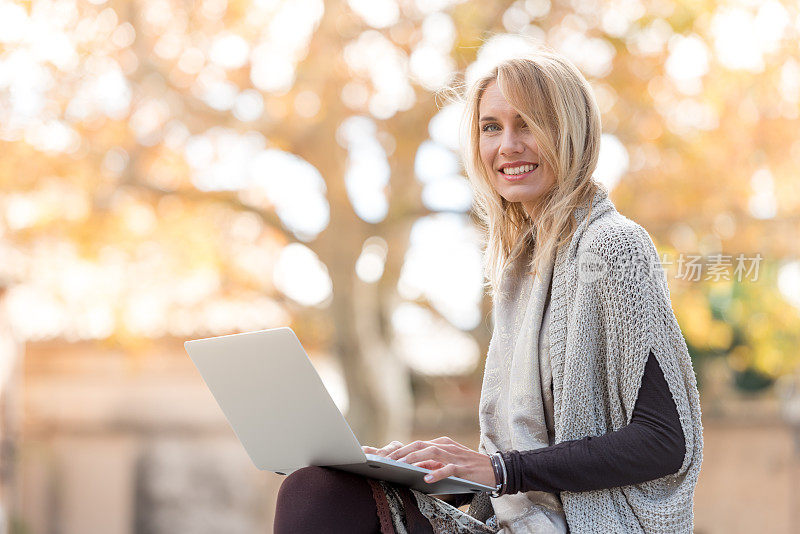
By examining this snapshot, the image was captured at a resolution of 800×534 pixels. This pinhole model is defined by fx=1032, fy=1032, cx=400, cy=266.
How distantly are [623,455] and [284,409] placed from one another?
0.55 metres

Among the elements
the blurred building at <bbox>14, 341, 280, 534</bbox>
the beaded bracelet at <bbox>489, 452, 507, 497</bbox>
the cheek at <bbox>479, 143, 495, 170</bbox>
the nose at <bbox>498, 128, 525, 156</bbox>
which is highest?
the nose at <bbox>498, 128, 525, 156</bbox>

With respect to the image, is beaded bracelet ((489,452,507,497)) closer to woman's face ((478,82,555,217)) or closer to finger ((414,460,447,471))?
finger ((414,460,447,471))

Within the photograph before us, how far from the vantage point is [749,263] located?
5.20 meters

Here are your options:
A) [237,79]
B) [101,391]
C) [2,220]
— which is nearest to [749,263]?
[237,79]

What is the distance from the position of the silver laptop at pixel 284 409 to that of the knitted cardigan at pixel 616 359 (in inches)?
7.7

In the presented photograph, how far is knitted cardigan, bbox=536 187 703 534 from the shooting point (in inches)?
64.0

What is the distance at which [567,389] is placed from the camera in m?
1.67

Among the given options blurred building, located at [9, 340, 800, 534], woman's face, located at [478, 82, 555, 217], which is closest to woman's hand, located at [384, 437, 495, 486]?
woman's face, located at [478, 82, 555, 217]

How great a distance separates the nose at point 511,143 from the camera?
6.05ft

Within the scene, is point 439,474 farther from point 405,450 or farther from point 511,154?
point 511,154

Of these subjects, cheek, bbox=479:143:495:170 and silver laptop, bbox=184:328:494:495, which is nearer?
silver laptop, bbox=184:328:494:495

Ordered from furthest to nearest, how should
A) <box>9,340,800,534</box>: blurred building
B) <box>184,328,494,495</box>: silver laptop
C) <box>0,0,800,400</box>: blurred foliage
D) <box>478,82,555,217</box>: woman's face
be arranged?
1. <box>9,340,800,534</box>: blurred building
2. <box>0,0,800,400</box>: blurred foliage
3. <box>478,82,555,217</box>: woman's face
4. <box>184,328,494,495</box>: silver laptop

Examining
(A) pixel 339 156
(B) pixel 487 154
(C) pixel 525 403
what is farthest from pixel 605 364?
(A) pixel 339 156

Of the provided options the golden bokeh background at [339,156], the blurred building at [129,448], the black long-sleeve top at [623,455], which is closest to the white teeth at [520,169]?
the black long-sleeve top at [623,455]
